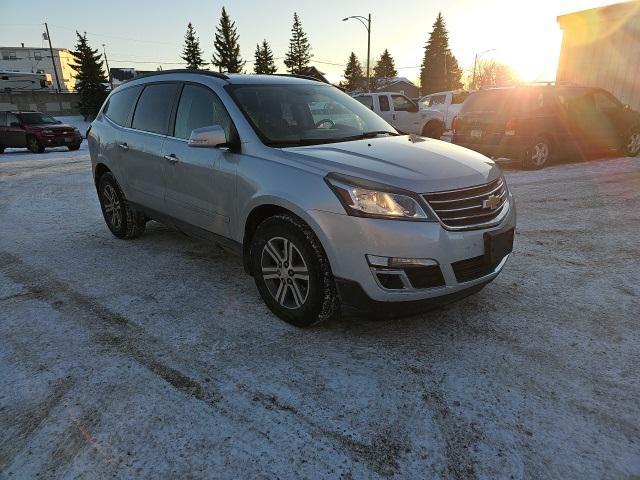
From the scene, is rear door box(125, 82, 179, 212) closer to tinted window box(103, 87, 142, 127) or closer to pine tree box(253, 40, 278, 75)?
tinted window box(103, 87, 142, 127)

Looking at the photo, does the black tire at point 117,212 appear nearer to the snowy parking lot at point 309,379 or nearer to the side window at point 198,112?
the snowy parking lot at point 309,379

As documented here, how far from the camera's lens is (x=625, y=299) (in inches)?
139

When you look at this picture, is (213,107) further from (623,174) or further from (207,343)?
(623,174)

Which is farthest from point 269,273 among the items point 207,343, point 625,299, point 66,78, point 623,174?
point 66,78

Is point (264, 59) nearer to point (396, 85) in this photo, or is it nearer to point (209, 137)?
point (396, 85)

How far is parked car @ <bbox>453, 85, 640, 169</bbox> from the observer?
925 cm

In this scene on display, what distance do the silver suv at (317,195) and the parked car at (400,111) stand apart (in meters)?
11.9

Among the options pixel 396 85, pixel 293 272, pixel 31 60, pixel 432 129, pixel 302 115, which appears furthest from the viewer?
pixel 31 60

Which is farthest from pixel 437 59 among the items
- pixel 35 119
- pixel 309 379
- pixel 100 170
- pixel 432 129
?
→ pixel 309 379

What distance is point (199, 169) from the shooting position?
12.2ft

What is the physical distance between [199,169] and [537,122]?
811cm

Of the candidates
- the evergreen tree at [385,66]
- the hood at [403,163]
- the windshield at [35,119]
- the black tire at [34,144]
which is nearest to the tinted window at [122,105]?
the hood at [403,163]

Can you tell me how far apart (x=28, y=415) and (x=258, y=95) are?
279 centimetres

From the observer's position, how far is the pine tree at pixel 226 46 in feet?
215
